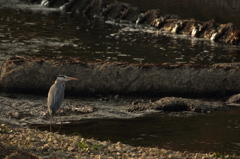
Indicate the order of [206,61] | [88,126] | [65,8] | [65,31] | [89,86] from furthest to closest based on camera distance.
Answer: [65,8]
[65,31]
[206,61]
[89,86]
[88,126]

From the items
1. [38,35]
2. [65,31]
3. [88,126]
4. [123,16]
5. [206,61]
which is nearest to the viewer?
[88,126]

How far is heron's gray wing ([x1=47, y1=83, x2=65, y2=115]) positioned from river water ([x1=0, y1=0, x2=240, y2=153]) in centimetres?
69

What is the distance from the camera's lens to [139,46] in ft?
78.8

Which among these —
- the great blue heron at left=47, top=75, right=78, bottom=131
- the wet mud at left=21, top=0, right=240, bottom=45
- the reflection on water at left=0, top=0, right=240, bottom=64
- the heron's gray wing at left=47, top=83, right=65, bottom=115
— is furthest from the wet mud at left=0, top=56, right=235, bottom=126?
the wet mud at left=21, top=0, right=240, bottom=45

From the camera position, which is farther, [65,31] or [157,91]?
[65,31]

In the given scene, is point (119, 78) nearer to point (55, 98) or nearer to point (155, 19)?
point (55, 98)

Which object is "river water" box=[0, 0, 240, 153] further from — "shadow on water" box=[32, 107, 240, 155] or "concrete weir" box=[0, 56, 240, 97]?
"concrete weir" box=[0, 56, 240, 97]

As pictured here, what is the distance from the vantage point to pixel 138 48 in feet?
77.3

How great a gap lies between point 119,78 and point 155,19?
649 inches

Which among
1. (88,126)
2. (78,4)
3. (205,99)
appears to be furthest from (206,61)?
(78,4)

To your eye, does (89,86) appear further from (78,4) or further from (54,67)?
(78,4)

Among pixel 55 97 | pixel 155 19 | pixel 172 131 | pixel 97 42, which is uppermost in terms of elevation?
pixel 55 97

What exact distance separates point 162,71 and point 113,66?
143 centimetres

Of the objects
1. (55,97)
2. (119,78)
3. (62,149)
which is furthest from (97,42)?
(62,149)
